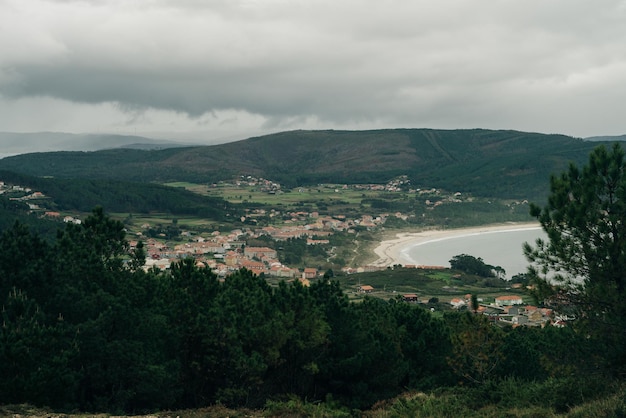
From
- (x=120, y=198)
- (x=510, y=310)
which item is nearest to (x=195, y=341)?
(x=510, y=310)

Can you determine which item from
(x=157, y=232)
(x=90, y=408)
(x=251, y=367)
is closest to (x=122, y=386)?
(x=90, y=408)

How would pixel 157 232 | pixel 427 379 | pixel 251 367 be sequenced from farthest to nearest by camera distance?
pixel 157 232, pixel 427 379, pixel 251 367

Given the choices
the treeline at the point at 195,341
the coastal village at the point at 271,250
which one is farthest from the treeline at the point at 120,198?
the treeline at the point at 195,341

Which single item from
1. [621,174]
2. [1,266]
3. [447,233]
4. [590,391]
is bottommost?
[447,233]

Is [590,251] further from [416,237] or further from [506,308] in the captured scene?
[416,237]

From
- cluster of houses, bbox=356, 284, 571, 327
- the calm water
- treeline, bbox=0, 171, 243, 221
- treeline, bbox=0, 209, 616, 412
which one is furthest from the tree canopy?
treeline, bbox=0, 171, 243, 221

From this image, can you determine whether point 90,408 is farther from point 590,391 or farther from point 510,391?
point 590,391

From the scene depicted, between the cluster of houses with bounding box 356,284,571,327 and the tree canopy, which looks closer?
the tree canopy

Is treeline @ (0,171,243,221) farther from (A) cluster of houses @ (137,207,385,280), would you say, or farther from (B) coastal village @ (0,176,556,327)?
(A) cluster of houses @ (137,207,385,280)
